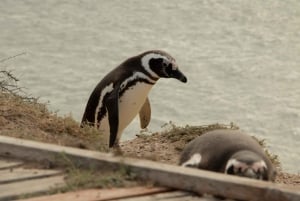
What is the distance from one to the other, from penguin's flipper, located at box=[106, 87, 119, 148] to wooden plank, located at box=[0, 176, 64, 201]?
2.59m

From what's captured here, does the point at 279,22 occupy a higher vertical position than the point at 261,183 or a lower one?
higher

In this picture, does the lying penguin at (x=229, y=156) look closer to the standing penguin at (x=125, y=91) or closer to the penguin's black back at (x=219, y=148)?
the penguin's black back at (x=219, y=148)

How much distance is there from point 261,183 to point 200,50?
5.83 meters

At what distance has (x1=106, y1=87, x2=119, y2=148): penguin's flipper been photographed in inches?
234

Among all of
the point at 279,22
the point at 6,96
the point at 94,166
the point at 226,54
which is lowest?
the point at 94,166

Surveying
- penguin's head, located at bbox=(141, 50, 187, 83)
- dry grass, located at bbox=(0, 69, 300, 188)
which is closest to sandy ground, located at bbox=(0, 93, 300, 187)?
dry grass, located at bbox=(0, 69, 300, 188)

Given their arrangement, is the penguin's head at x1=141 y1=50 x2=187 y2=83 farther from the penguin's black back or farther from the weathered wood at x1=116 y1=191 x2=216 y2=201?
the weathered wood at x1=116 y1=191 x2=216 y2=201

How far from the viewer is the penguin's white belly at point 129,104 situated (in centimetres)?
607

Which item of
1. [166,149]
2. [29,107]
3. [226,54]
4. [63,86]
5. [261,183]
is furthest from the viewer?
[226,54]

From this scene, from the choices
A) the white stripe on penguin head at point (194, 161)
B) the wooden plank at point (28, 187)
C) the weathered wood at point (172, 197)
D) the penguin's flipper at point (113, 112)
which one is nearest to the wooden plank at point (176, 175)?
the weathered wood at point (172, 197)

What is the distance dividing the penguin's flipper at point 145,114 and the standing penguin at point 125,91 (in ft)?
1.24

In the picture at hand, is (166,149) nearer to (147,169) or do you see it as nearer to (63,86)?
(63,86)

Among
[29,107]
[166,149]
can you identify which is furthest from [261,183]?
[166,149]

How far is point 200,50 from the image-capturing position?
8.93m
